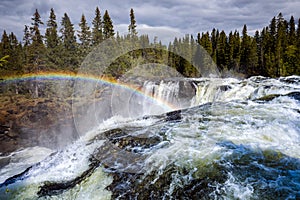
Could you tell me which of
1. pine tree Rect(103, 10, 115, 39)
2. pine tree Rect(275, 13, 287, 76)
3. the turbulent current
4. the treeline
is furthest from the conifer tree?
pine tree Rect(275, 13, 287, 76)

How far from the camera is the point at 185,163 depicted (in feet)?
15.8

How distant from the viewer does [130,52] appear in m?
38.3

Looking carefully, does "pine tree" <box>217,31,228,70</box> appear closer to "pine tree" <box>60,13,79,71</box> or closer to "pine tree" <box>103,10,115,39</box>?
"pine tree" <box>103,10,115,39</box>

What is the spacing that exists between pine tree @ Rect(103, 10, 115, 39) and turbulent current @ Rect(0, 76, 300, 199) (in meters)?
32.9

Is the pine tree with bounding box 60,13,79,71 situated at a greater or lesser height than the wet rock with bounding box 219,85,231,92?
greater

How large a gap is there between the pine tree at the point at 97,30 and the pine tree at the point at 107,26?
3.03 feet

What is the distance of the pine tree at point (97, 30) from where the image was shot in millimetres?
35188

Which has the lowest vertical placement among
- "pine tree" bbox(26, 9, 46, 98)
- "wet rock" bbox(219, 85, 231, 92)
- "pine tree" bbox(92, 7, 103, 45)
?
"wet rock" bbox(219, 85, 231, 92)

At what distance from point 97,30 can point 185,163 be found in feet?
119

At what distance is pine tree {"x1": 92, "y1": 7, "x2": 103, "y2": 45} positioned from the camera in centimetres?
3519

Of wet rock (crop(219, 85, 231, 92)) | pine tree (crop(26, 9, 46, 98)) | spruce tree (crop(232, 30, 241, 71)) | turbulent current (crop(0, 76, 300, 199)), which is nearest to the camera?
turbulent current (crop(0, 76, 300, 199))

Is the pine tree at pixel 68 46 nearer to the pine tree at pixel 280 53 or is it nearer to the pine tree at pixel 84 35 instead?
the pine tree at pixel 84 35

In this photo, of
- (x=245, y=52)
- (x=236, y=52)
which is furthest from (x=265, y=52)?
(x=236, y=52)

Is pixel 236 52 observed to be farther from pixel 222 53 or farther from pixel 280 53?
pixel 280 53
